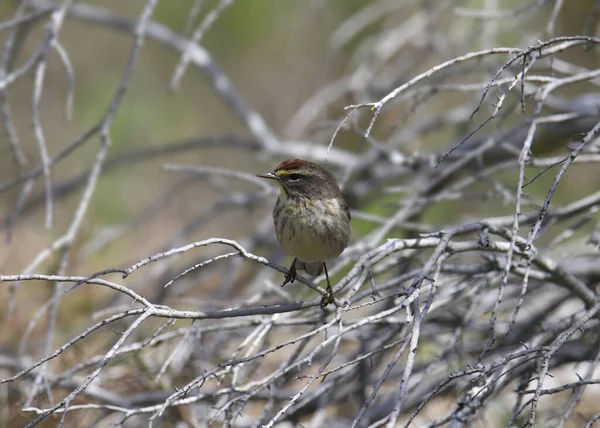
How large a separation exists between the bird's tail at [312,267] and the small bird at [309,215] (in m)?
0.15

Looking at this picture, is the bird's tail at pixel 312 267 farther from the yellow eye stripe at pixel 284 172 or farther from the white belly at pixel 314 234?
the yellow eye stripe at pixel 284 172

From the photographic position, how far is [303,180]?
412 cm

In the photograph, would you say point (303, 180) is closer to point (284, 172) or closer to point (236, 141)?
point (284, 172)

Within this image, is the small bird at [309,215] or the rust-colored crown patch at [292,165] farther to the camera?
the rust-colored crown patch at [292,165]

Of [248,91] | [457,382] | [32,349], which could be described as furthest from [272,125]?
[457,382]

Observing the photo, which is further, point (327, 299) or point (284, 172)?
point (284, 172)

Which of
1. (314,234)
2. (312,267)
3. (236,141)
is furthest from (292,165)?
(236,141)

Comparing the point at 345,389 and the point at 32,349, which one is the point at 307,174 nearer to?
the point at 345,389

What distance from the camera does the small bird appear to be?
386 cm

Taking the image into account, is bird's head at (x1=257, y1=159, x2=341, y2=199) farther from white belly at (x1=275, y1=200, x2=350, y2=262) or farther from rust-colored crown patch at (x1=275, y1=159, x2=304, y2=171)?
white belly at (x1=275, y1=200, x2=350, y2=262)

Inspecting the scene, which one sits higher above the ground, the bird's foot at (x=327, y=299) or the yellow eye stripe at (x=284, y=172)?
the yellow eye stripe at (x=284, y=172)

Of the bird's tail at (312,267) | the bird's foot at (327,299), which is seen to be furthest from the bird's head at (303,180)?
the bird's foot at (327,299)

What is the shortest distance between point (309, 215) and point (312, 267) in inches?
23.5

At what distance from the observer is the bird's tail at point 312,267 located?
4.39 m
